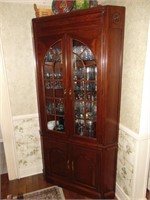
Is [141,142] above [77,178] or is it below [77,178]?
above

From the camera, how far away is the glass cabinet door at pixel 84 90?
1.80 metres

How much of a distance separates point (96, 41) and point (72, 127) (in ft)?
3.22

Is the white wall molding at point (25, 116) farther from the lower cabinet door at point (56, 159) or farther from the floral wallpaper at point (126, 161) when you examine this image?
the floral wallpaper at point (126, 161)

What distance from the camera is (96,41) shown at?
5.35 feet

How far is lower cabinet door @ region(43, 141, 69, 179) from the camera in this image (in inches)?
84.8

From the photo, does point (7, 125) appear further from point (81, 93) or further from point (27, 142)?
point (81, 93)

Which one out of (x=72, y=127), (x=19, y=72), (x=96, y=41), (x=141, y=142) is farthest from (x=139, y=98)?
(x=19, y=72)

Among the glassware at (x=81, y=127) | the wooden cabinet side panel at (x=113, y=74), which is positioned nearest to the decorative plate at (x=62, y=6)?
the wooden cabinet side panel at (x=113, y=74)

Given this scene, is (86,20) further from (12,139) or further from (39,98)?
(12,139)

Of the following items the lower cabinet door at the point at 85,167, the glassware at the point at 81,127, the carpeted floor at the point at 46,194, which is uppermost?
the glassware at the point at 81,127

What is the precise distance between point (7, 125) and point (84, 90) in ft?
3.83

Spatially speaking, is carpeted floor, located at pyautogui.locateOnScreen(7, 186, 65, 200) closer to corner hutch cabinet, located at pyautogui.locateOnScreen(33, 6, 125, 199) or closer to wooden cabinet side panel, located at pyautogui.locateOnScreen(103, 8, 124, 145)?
corner hutch cabinet, located at pyautogui.locateOnScreen(33, 6, 125, 199)

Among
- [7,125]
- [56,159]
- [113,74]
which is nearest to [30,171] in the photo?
[56,159]

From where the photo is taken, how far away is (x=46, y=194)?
7.18ft
